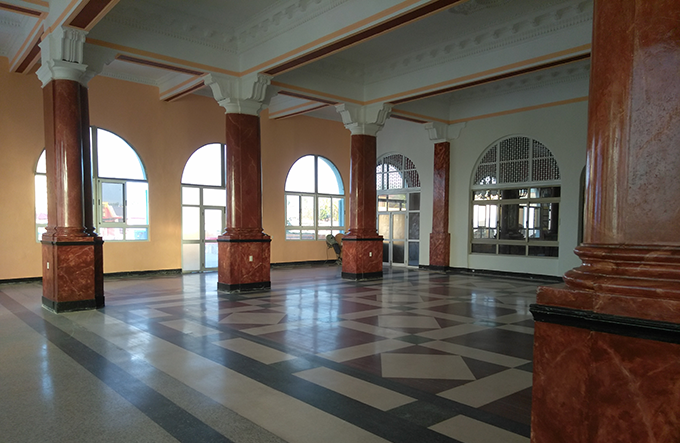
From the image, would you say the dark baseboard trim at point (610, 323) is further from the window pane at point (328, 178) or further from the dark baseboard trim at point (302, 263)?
the window pane at point (328, 178)

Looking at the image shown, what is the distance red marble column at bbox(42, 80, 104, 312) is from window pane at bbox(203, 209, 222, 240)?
6303mm

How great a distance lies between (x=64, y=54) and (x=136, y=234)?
240 inches

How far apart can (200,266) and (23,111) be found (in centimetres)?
589

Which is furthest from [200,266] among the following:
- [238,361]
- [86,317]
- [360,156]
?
[238,361]

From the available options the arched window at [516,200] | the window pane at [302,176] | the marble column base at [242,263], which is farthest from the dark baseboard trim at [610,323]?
the window pane at [302,176]

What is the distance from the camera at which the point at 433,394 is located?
3785mm

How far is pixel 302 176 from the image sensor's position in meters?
16.3

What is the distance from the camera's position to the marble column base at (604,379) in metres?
1.87

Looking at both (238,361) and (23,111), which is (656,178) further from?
(23,111)

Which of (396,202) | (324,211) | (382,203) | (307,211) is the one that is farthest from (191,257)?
(396,202)

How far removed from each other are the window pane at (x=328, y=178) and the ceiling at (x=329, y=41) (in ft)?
16.5

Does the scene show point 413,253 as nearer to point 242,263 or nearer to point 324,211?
point 324,211

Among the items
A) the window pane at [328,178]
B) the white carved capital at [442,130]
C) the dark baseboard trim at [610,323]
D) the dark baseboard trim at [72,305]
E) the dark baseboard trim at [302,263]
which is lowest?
the dark baseboard trim at [302,263]

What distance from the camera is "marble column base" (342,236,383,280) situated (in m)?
12.0
